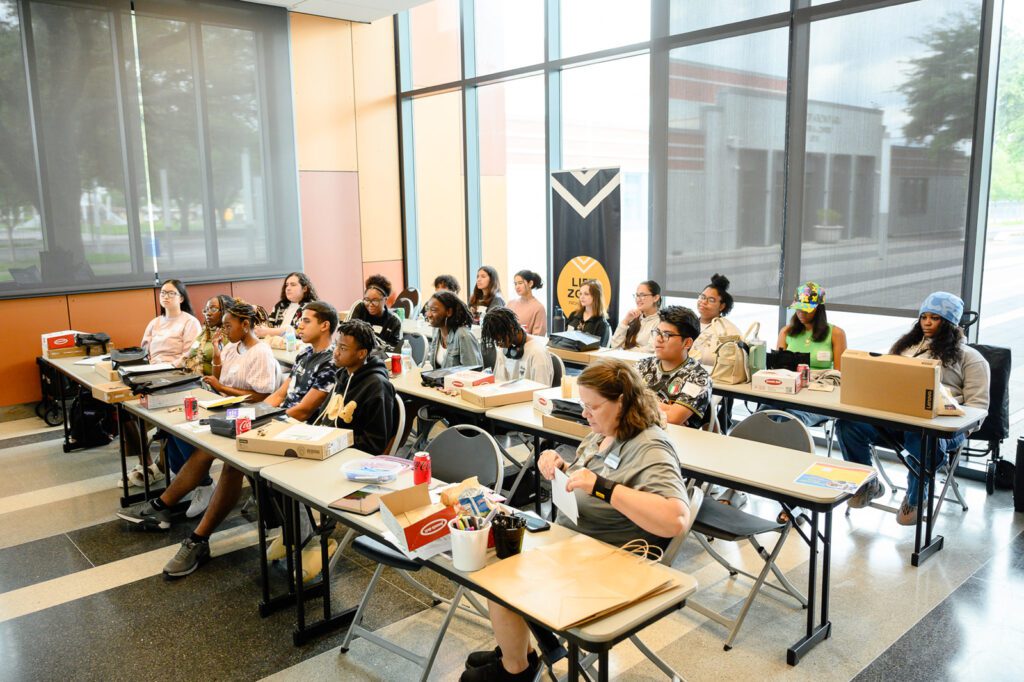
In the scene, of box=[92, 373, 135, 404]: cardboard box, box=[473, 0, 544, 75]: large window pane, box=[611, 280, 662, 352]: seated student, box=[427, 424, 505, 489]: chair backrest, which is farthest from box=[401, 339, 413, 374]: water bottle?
box=[473, 0, 544, 75]: large window pane

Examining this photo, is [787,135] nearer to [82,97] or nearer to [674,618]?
[674,618]

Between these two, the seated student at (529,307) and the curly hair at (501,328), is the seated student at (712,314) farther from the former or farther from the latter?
the seated student at (529,307)

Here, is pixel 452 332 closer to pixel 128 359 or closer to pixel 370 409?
pixel 370 409

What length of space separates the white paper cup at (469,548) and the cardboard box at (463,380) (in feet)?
7.56

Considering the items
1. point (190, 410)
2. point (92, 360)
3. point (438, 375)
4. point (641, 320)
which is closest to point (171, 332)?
point (92, 360)

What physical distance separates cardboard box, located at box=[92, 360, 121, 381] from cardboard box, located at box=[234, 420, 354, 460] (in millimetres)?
1863

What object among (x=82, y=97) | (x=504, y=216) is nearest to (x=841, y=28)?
(x=504, y=216)

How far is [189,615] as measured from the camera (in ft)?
11.9

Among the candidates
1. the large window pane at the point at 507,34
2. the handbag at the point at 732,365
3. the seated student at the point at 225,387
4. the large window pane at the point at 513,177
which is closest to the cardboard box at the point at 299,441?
the seated student at the point at 225,387

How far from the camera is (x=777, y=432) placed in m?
3.72

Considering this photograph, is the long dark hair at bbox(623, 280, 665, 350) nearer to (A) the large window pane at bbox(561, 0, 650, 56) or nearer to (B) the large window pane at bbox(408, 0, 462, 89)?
(A) the large window pane at bbox(561, 0, 650, 56)

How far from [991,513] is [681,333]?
8.02 ft

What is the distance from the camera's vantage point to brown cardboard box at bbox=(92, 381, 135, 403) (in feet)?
15.5

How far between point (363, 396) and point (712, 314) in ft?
9.49
